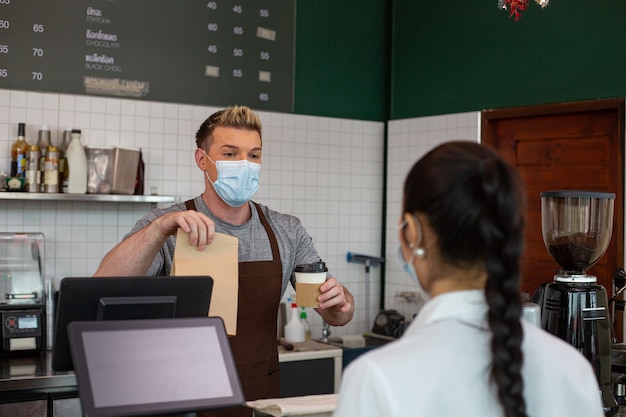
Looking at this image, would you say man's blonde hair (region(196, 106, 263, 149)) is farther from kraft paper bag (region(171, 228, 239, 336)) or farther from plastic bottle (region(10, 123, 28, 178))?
plastic bottle (region(10, 123, 28, 178))

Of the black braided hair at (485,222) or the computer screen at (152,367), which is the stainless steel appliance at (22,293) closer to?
the computer screen at (152,367)

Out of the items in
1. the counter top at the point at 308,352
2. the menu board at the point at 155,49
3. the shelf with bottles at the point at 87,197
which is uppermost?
the menu board at the point at 155,49

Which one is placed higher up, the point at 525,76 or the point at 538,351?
the point at 525,76

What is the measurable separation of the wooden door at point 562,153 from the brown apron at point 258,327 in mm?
2052

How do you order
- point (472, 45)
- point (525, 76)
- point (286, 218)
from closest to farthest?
point (286, 218) → point (525, 76) → point (472, 45)

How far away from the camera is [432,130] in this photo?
17.1ft

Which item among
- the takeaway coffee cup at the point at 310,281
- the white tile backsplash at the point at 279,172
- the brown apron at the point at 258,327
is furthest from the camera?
the white tile backsplash at the point at 279,172

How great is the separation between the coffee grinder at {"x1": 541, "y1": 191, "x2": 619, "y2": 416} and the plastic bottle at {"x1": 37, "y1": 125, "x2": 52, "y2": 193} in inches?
102

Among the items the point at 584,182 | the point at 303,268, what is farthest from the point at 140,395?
the point at 584,182

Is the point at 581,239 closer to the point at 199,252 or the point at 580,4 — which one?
the point at 199,252

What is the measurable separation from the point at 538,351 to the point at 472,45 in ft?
12.8

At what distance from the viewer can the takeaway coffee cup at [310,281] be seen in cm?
239

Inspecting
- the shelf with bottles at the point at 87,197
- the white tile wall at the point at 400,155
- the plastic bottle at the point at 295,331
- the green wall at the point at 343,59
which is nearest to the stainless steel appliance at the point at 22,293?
the shelf with bottles at the point at 87,197

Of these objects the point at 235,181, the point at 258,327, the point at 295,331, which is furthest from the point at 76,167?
the point at 258,327
